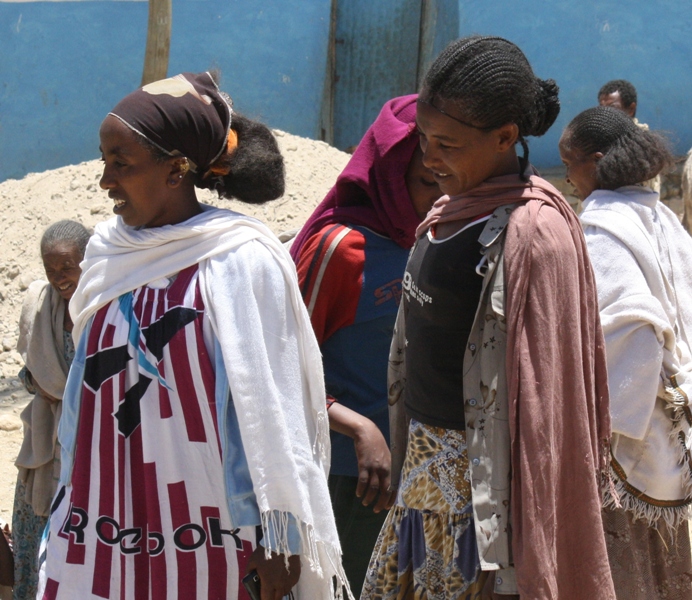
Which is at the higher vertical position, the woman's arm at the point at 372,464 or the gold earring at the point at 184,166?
the gold earring at the point at 184,166

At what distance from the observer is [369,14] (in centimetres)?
1180

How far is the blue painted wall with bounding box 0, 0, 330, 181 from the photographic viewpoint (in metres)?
9.80

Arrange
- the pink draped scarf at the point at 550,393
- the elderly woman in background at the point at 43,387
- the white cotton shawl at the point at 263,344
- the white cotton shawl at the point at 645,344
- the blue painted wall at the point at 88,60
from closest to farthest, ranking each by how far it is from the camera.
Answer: the pink draped scarf at the point at 550,393, the white cotton shawl at the point at 263,344, the white cotton shawl at the point at 645,344, the elderly woman in background at the point at 43,387, the blue painted wall at the point at 88,60

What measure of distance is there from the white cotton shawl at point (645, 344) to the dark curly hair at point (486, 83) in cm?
113

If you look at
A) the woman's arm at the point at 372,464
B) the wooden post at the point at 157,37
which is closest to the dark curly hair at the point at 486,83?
the woman's arm at the point at 372,464

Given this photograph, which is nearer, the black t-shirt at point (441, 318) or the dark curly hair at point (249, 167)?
the black t-shirt at point (441, 318)

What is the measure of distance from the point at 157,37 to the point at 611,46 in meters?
5.08

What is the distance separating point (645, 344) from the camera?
10.5ft

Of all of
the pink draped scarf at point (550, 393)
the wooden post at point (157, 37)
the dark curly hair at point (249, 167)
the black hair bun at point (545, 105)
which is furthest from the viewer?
the wooden post at point (157, 37)

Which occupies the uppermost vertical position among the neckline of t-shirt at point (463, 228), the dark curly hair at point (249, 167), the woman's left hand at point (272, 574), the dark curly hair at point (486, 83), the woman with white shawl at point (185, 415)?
the dark curly hair at point (486, 83)

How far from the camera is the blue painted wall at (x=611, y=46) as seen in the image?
10.7 metres

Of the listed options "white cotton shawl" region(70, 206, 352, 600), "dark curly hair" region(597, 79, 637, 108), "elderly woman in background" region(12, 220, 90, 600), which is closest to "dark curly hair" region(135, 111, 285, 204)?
"white cotton shawl" region(70, 206, 352, 600)

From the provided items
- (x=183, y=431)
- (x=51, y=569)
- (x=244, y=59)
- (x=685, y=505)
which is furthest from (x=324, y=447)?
(x=244, y=59)

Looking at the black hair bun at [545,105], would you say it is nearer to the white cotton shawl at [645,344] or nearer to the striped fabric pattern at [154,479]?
the striped fabric pattern at [154,479]
